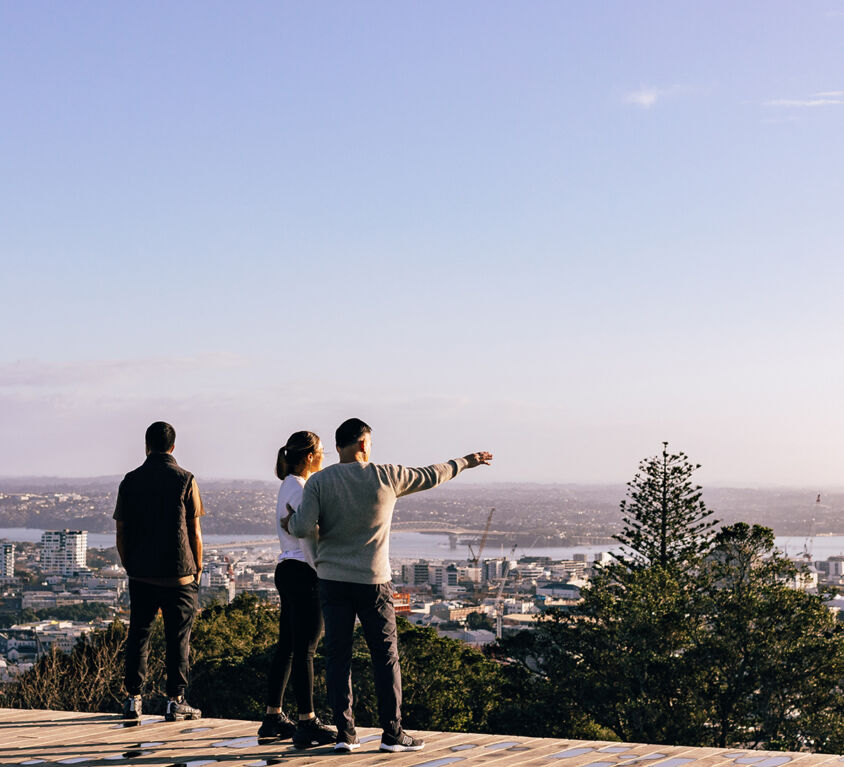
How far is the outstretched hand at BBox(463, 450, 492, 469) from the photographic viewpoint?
5.90 meters

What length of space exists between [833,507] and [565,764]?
19892 centimetres

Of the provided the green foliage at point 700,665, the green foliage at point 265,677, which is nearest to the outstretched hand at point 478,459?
the green foliage at point 265,677

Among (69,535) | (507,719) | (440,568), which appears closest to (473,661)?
(507,719)

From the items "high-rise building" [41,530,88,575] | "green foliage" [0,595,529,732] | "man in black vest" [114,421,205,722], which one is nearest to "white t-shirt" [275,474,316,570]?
"man in black vest" [114,421,205,722]

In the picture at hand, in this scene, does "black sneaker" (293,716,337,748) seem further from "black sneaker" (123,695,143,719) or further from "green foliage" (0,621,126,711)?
"green foliage" (0,621,126,711)

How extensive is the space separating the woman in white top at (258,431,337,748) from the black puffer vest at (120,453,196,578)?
799 mm

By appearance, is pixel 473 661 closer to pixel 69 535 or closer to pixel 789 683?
pixel 789 683

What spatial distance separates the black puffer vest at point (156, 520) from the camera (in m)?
6.46

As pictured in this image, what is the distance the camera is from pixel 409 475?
5648mm

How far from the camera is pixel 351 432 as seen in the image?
5660mm

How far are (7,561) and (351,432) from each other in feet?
437

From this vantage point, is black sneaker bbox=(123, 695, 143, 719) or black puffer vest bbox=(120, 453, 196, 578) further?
black sneaker bbox=(123, 695, 143, 719)

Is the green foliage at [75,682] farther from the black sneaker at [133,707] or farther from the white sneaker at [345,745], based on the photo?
the white sneaker at [345,745]

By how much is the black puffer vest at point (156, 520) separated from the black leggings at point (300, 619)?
84 cm
